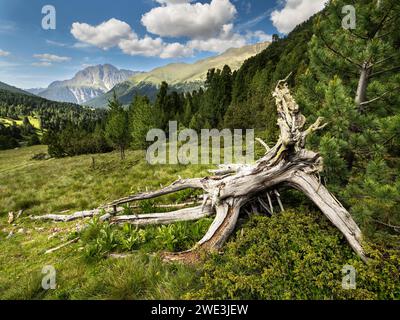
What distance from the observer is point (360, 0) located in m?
5.60

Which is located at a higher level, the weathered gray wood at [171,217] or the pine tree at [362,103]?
the pine tree at [362,103]

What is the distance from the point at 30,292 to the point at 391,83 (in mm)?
9254

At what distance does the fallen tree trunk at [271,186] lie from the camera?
5160 mm

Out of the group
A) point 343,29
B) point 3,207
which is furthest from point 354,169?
point 3,207

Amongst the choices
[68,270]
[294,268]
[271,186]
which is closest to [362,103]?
[271,186]

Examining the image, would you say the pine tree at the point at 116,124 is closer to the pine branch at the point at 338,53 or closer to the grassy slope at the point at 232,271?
the grassy slope at the point at 232,271

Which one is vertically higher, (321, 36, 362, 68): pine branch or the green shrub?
(321, 36, 362, 68): pine branch

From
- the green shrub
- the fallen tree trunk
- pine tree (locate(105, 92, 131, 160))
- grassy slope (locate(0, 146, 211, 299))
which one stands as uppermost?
pine tree (locate(105, 92, 131, 160))

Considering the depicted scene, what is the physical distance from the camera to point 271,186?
19.8 feet

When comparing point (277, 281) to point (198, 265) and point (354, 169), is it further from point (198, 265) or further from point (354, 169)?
point (354, 169)

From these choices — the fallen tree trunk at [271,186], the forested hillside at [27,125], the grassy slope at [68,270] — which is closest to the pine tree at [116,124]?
the grassy slope at [68,270]

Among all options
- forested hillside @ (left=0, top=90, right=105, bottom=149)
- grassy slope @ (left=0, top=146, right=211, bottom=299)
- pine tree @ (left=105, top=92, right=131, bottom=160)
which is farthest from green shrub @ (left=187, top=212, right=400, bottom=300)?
forested hillside @ (left=0, top=90, right=105, bottom=149)

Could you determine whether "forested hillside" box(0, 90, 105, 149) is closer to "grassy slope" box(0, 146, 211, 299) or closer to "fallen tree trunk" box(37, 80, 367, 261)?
"grassy slope" box(0, 146, 211, 299)

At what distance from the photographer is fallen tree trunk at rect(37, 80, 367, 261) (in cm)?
516
